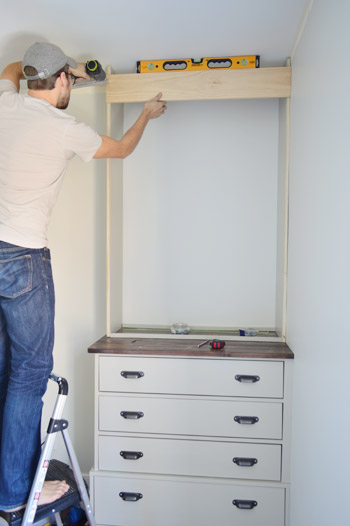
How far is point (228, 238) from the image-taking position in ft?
8.80

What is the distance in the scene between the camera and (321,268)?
1.56 m

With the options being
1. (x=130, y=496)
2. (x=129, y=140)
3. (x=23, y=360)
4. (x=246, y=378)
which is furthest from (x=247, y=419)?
(x=129, y=140)

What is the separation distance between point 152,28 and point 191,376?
1.64 meters

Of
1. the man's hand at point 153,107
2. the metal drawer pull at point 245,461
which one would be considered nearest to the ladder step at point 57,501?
the metal drawer pull at point 245,461

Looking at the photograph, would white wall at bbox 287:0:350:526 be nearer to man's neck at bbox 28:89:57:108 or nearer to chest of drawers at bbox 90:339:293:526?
chest of drawers at bbox 90:339:293:526

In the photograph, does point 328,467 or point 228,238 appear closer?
point 328,467

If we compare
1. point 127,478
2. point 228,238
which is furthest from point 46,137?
point 127,478

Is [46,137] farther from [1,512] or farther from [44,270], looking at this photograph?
[1,512]

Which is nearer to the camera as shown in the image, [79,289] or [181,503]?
[181,503]

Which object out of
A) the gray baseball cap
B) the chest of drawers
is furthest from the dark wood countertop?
the gray baseball cap

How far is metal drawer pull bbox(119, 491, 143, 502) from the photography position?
7.10ft

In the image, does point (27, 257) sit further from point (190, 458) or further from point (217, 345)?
point (190, 458)

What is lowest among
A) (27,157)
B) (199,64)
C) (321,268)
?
(321,268)

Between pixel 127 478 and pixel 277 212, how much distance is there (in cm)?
164
